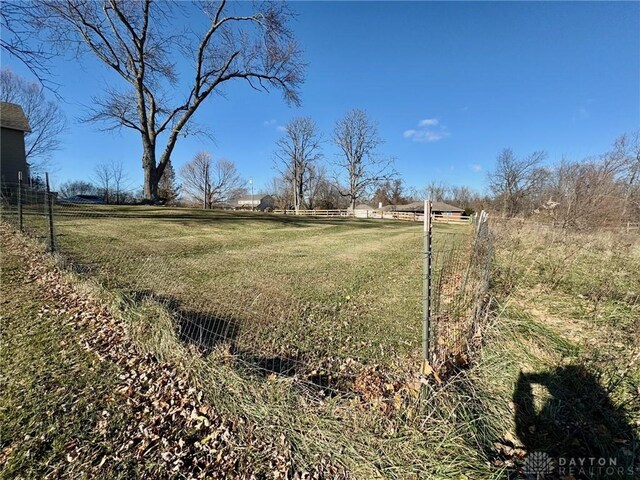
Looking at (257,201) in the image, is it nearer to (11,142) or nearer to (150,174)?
(11,142)

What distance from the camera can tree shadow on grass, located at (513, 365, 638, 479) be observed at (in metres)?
1.84

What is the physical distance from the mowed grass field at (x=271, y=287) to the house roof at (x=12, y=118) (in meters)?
18.7

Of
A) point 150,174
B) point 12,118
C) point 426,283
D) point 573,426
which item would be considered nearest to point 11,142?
point 12,118

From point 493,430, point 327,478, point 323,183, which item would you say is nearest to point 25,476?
point 327,478

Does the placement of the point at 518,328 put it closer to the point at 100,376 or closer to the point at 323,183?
the point at 100,376

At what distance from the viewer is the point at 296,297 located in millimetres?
4949

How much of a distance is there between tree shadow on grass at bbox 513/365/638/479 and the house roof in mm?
31826

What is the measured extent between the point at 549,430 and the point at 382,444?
1.30 meters

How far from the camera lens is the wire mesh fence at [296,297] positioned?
2936 mm

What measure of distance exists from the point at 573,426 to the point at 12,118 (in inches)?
1306

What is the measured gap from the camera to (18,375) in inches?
103

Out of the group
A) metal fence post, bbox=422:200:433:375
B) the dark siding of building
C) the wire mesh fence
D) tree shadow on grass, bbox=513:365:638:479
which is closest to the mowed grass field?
the wire mesh fence

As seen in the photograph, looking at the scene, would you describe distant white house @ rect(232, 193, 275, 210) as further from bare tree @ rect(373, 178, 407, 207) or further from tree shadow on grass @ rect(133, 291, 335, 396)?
tree shadow on grass @ rect(133, 291, 335, 396)

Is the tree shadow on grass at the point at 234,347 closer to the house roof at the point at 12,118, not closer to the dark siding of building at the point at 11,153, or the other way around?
the dark siding of building at the point at 11,153
